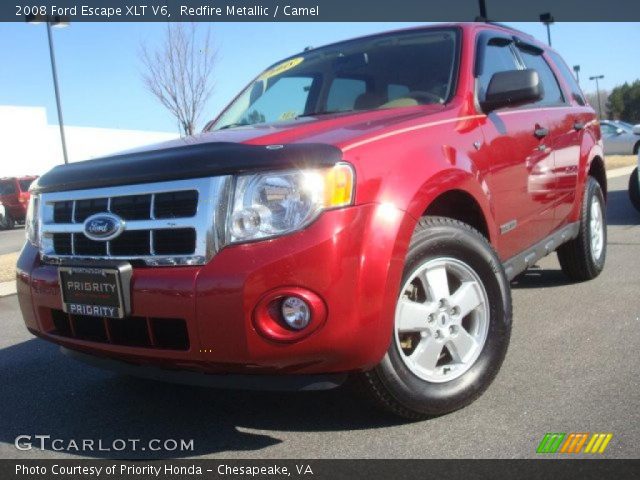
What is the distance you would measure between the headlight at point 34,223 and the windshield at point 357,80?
1316 millimetres

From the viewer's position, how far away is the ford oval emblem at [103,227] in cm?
261

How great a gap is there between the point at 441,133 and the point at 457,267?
2.03 feet

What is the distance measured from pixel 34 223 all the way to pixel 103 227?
673 millimetres

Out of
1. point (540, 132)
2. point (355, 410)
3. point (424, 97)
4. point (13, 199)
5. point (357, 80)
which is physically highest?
point (357, 80)

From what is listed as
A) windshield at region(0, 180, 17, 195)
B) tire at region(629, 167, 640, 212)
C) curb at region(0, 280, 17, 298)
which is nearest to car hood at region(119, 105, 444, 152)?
curb at region(0, 280, 17, 298)

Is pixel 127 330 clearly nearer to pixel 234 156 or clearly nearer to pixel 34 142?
pixel 234 156

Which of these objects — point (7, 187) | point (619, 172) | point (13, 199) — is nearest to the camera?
point (619, 172)

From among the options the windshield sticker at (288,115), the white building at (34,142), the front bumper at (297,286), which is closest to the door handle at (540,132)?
the windshield sticker at (288,115)

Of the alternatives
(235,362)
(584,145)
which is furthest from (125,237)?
(584,145)

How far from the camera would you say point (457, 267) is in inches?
114

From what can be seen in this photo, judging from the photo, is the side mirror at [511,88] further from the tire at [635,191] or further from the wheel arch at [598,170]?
the tire at [635,191]

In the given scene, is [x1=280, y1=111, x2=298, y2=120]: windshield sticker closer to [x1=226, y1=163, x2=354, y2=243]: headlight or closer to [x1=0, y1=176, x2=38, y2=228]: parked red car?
[x1=226, y1=163, x2=354, y2=243]: headlight

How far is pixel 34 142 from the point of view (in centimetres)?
3991

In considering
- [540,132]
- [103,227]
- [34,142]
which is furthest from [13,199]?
[103,227]
